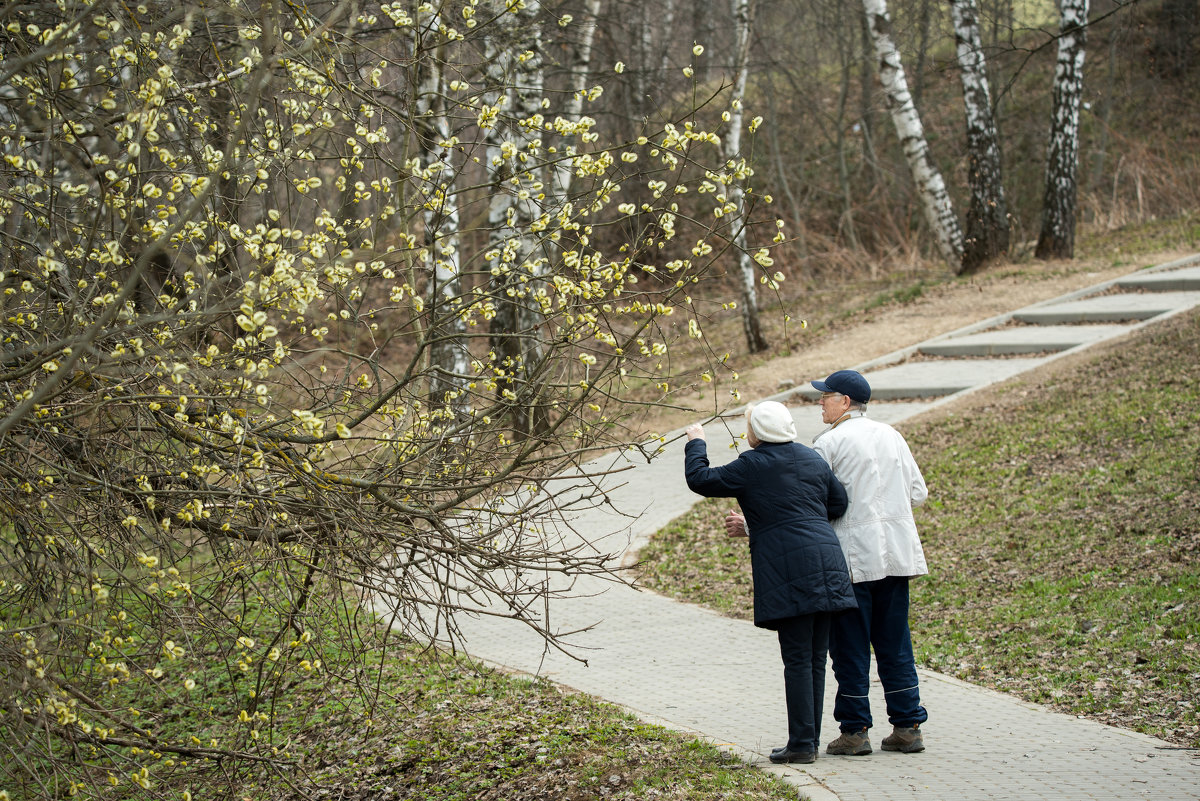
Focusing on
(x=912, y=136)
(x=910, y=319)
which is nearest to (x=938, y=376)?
(x=910, y=319)

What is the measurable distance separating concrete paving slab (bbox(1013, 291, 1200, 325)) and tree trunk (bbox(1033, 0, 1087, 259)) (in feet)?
9.30

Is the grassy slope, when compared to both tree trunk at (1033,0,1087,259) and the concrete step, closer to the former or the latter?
the concrete step

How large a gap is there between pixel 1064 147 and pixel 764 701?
48.5ft

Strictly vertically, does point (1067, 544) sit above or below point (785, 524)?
below

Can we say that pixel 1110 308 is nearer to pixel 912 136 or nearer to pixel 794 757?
pixel 912 136

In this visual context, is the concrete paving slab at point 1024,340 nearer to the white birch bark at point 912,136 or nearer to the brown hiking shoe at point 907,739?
the white birch bark at point 912,136

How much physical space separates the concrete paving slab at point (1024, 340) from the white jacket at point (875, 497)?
9.83 metres

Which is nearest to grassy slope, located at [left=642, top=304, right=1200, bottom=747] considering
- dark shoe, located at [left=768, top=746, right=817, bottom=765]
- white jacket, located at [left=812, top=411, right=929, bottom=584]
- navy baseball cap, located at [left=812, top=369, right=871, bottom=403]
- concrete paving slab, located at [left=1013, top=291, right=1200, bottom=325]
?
white jacket, located at [left=812, top=411, right=929, bottom=584]

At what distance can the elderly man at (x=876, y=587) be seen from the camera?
17.8 feet

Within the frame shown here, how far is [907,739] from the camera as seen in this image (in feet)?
18.1

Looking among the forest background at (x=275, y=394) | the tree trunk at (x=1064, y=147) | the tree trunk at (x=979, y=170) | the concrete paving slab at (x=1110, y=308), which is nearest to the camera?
the forest background at (x=275, y=394)

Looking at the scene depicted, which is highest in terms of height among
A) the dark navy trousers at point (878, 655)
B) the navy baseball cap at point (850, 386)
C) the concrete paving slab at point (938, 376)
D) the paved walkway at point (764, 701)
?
the navy baseball cap at point (850, 386)

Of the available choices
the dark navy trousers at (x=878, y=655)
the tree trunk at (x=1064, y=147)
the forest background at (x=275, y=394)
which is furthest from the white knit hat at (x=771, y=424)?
the tree trunk at (x=1064, y=147)

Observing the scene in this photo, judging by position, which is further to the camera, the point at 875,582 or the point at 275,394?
the point at 875,582
